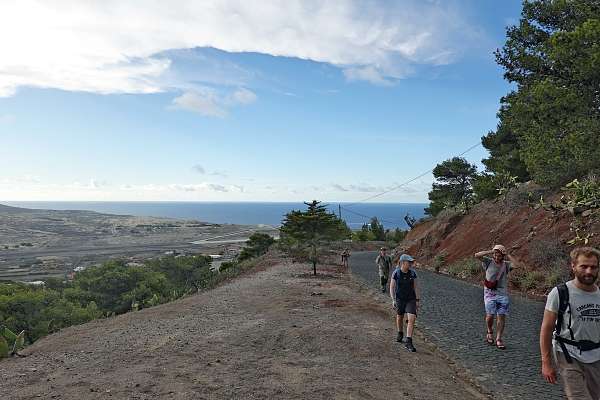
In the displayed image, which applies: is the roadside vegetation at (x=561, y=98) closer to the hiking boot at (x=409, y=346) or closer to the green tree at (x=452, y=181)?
→ the hiking boot at (x=409, y=346)

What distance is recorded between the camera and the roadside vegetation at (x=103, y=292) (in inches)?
1164

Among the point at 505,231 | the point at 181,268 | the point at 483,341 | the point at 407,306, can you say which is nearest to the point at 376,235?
the point at 181,268

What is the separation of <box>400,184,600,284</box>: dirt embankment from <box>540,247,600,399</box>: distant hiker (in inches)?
467

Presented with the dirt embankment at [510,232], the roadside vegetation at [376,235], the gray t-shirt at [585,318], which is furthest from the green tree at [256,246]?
the gray t-shirt at [585,318]

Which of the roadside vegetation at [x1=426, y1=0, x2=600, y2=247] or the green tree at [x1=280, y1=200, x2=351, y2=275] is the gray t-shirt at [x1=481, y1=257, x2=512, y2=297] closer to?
the roadside vegetation at [x1=426, y1=0, x2=600, y2=247]

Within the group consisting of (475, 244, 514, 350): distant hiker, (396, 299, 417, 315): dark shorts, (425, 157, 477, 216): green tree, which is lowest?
(396, 299, 417, 315): dark shorts

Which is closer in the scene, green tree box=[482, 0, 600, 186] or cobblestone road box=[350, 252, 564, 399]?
cobblestone road box=[350, 252, 564, 399]

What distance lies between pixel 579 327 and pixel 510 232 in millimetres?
18566

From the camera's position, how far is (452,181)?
1593 inches

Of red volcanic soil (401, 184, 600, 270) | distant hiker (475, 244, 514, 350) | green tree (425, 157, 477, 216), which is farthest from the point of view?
green tree (425, 157, 477, 216)

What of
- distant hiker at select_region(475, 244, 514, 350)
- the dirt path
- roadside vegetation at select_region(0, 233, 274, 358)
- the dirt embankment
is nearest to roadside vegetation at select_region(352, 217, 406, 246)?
roadside vegetation at select_region(0, 233, 274, 358)

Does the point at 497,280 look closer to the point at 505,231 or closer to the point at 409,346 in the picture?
the point at 409,346

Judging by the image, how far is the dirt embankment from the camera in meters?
15.9

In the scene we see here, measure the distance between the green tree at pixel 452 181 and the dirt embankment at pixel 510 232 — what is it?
7.52m
